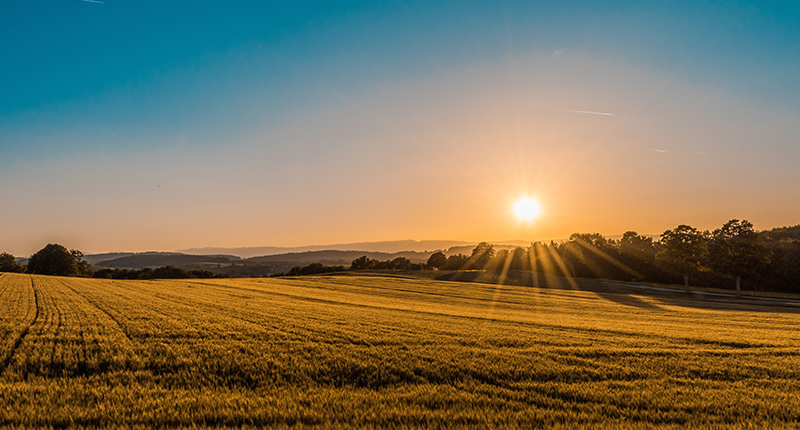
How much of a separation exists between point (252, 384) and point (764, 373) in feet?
43.0

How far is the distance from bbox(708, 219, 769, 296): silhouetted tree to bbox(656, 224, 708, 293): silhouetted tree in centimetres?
210

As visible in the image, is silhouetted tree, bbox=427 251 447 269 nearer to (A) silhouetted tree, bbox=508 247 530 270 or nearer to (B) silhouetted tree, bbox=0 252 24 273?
(A) silhouetted tree, bbox=508 247 530 270

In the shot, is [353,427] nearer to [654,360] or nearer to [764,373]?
[654,360]

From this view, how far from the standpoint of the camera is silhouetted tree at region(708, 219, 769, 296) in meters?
53.6

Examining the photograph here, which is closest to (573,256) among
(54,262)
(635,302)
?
(635,302)

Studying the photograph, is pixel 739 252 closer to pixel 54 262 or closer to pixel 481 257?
pixel 481 257

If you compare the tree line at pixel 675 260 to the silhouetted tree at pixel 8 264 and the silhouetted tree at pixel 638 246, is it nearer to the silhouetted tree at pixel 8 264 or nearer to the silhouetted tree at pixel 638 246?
the silhouetted tree at pixel 638 246

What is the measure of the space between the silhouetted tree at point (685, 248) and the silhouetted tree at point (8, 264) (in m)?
154

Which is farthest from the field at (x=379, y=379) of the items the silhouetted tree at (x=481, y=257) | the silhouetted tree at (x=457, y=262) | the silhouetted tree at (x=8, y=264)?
the silhouetted tree at (x=8, y=264)

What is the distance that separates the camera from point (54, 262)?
93188 millimetres

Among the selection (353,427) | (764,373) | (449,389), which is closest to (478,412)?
(449,389)

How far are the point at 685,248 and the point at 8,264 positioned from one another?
163 m

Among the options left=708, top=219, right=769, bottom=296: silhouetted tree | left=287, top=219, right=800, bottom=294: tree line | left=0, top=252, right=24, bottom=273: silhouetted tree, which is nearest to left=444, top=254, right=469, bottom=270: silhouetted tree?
left=287, top=219, right=800, bottom=294: tree line

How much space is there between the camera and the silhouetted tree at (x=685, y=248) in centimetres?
5741
